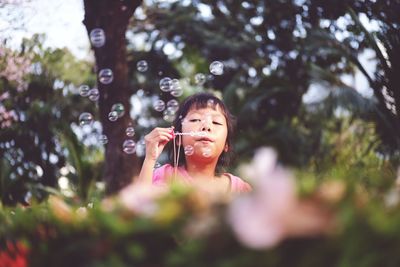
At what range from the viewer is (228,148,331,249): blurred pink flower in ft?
3.12

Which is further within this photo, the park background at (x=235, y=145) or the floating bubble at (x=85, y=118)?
the floating bubble at (x=85, y=118)

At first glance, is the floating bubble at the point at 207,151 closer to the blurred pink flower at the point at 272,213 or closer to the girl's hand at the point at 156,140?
the girl's hand at the point at 156,140

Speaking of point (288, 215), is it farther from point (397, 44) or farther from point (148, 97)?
point (148, 97)

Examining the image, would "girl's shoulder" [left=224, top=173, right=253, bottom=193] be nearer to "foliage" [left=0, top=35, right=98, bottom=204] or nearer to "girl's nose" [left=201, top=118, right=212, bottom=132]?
"girl's nose" [left=201, top=118, right=212, bottom=132]

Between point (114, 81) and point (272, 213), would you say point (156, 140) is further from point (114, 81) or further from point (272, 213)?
point (114, 81)

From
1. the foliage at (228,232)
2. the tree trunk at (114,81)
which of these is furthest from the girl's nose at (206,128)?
the tree trunk at (114,81)

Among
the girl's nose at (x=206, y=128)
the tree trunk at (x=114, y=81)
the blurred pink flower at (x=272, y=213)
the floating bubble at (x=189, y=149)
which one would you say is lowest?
the tree trunk at (x=114, y=81)

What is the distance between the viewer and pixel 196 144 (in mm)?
3588

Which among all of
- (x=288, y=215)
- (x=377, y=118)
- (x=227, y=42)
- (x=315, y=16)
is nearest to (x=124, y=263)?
(x=288, y=215)

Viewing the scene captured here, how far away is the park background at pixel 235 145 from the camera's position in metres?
1.02

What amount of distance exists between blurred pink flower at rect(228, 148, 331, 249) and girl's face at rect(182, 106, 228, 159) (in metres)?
2.55

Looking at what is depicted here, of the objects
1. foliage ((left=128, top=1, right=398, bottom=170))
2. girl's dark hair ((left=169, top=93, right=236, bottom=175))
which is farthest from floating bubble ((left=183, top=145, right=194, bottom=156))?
foliage ((left=128, top=1, right=398, bottom=170))

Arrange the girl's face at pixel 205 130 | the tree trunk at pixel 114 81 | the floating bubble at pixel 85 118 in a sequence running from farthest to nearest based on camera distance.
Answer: the tree trunk at pixel 114 81 < the floating bubble at pixel 85 118 < the girl's face at pixel 205 130

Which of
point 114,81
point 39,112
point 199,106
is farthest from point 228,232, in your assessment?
point 39,112
